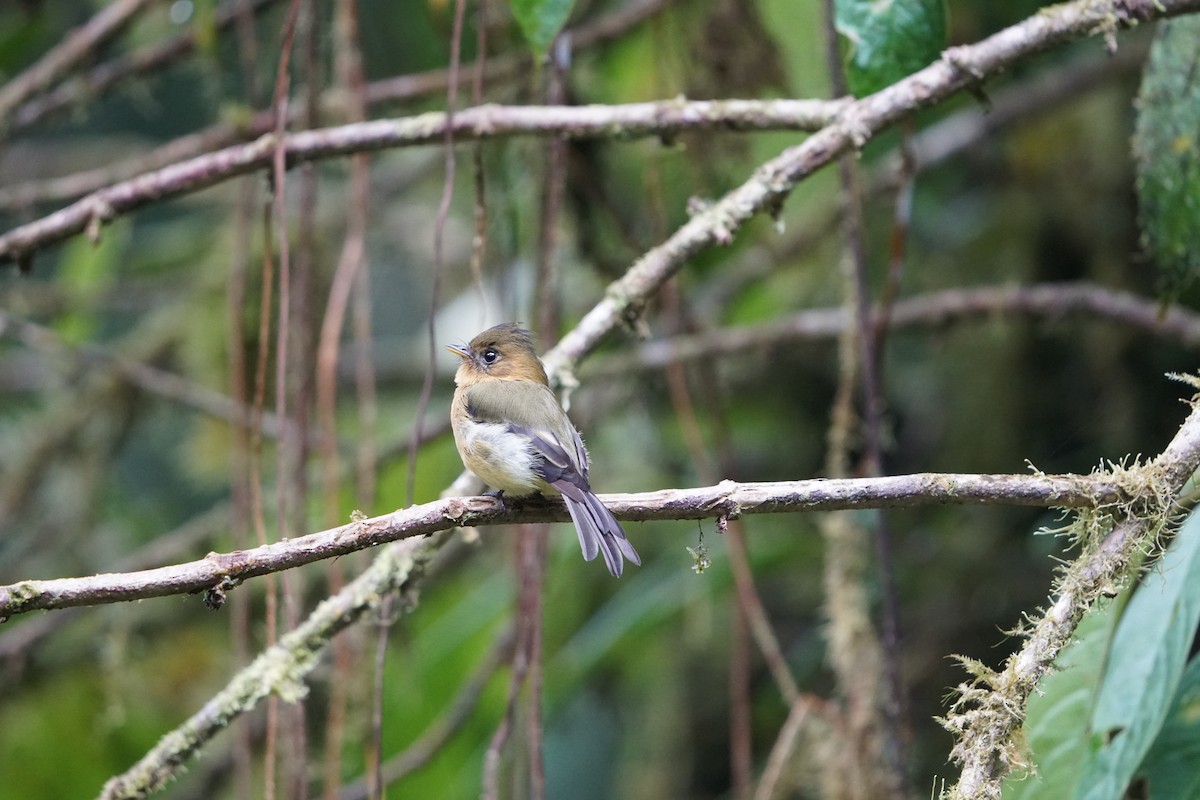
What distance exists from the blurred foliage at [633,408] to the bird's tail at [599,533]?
1.23 metres

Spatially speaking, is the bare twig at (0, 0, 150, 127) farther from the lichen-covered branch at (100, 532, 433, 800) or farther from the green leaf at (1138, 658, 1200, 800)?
the green leaf at (1138, 658, 1200, 800)

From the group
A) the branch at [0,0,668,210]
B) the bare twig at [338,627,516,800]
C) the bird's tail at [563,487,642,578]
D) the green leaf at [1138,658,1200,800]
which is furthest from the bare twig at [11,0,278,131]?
the green leaf at [1138,658,1200,800]

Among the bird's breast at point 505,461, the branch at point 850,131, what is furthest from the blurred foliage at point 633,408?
the branch at point 850,131

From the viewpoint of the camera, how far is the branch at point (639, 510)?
59.2 inches

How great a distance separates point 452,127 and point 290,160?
0.37 m

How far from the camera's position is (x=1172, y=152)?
2.47 m

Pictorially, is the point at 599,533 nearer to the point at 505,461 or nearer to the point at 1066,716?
the point at 505,461

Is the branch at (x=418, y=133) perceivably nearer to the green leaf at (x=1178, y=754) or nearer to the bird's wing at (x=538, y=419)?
the bird's wing at (x=538, y=419)

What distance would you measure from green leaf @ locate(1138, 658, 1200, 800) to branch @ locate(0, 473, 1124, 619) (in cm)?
64

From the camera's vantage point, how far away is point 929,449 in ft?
16.2

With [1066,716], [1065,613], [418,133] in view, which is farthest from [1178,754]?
[418,133]

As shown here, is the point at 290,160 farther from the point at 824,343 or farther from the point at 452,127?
the point at 824,343

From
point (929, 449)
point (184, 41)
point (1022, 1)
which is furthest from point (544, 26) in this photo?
point (929, 449)

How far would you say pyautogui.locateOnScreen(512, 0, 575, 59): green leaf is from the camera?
215cm
